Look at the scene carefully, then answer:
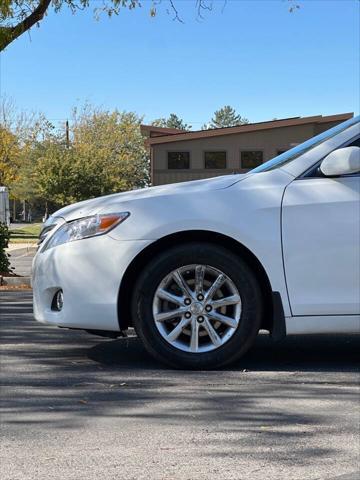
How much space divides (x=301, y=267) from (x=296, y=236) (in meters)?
0.20

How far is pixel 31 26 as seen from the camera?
12055 millimetres

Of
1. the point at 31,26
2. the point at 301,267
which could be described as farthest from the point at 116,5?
the point at 301,267

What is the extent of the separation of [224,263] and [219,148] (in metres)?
24.6

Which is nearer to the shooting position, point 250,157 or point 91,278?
point 91,278

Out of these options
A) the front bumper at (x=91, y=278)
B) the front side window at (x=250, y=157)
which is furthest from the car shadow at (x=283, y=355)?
the front side window at (x=250, y=157)

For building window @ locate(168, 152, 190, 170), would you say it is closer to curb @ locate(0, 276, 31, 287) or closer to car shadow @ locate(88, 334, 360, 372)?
curb @ locate(0, 276, 31, 287)

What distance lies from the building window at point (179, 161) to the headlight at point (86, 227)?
24133mm

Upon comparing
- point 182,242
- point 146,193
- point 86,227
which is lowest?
point 182,242

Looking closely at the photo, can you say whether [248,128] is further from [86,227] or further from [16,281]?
[86,227]

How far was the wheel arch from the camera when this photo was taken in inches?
188

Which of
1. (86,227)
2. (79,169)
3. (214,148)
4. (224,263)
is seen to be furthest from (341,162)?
(79,169)

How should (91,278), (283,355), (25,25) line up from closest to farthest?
(91,278) → (283,355) → (25,25)

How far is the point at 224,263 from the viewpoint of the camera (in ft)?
15.5

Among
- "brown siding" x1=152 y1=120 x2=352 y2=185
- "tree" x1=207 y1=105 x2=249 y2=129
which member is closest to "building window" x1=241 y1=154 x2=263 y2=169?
"brown siding" x1=152 y1=120 x2=352 y2=185
